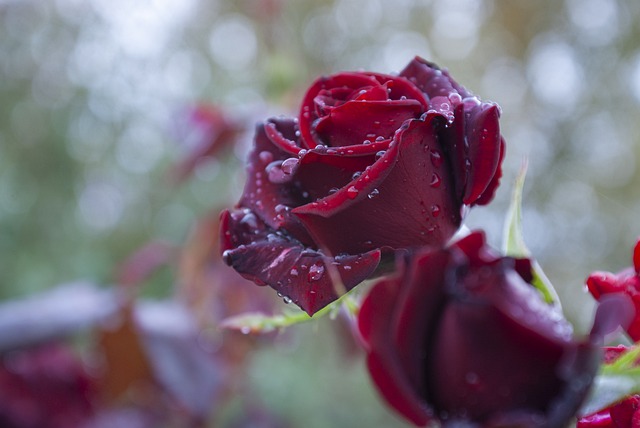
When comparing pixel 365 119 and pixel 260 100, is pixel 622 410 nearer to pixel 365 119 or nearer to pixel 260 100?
pixel 365 119

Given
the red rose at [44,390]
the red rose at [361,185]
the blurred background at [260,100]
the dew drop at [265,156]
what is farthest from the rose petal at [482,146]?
the blurred background at [260,100]

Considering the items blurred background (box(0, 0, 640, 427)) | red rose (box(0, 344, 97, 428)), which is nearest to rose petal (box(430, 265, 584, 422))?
red rose (box(0, 344, 97, 428))

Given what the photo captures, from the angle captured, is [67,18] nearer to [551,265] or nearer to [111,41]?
[111,41]

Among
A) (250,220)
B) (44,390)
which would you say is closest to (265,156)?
(250,220)

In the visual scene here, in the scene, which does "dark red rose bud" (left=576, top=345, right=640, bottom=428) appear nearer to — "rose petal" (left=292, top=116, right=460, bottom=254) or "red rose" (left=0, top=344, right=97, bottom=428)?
"rose petal" (left=292, top=116, right=460, bottom=254)

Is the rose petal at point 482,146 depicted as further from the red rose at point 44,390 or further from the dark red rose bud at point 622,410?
the red rose at point 44,390
